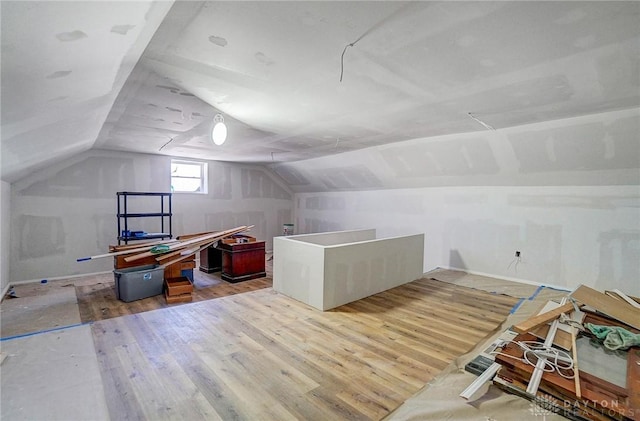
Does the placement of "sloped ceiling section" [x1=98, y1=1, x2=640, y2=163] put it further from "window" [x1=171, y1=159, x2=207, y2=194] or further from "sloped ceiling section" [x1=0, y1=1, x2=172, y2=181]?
"window" [x1=171, y1=159, x2=207, y2=194]

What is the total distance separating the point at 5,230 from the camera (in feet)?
14.0

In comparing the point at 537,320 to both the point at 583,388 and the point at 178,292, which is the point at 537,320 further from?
the point at 178,292

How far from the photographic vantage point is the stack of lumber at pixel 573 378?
68.1 inches

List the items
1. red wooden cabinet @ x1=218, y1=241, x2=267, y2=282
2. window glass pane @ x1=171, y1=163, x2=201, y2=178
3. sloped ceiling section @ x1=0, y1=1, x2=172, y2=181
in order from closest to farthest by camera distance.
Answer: sloped ceiling section @ x1=0, y1=1, x2=172, y2=181
red wooden cabinet @ x1=218, y1=241, x2=267, y2=282
window glass pane @ x1=171, y1=163, x2=201, y2=178

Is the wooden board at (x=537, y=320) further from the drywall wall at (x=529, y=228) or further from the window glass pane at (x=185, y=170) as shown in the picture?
the window glass pane at (x=185, y=170)

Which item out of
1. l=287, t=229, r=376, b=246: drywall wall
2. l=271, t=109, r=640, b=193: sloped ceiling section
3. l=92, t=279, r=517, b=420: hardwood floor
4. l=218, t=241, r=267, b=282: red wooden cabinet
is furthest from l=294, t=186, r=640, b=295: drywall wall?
l=218, t=241, r=267, b=282: red wooden cabinet

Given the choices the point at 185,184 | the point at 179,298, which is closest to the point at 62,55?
the point at 179,298

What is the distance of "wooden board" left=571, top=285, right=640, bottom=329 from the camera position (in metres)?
2.73

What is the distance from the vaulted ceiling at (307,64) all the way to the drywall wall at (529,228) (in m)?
1.62

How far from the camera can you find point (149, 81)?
2605mm

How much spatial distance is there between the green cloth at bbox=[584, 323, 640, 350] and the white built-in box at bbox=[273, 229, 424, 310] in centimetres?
235

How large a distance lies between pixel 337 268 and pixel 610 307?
2.86 meters

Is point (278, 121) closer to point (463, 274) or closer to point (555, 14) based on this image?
point (555, 14)

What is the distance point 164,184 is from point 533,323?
659cm
